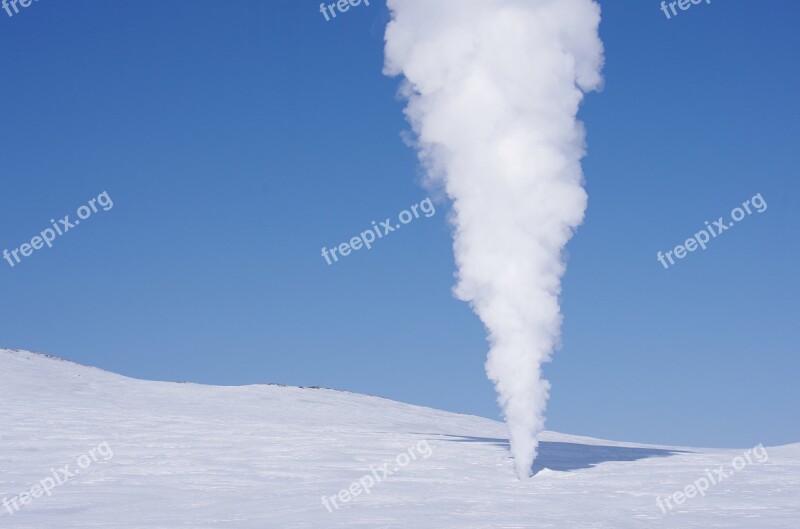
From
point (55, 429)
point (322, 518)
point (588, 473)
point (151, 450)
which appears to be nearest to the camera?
point (322, 518)

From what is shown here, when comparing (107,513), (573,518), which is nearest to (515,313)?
(573,518)

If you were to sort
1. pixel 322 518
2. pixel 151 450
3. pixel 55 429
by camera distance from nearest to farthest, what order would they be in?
pixel 322 518, pixel 151 450, pixel 55 429

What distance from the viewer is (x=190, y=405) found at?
38500mm

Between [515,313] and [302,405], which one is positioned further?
[302,405]

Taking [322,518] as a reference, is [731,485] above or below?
above

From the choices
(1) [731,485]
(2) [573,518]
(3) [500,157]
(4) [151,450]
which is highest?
(3) [500,157]

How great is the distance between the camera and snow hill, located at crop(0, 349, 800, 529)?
16.0 meters

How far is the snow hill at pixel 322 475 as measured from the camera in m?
16.0

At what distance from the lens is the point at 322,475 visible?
21.4m

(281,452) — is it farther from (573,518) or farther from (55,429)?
(573,518)

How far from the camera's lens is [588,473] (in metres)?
22.7

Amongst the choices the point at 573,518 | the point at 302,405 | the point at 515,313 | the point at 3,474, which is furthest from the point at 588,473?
the point at 302,405

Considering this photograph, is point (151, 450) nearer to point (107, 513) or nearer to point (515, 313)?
point (107, 513)

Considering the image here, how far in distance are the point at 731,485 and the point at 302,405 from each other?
23955mm
